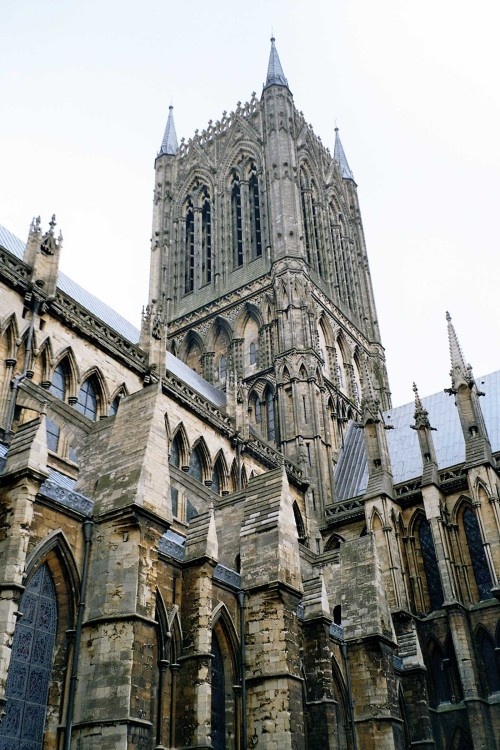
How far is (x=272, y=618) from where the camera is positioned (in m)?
16.9

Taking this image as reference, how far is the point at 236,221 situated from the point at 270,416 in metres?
14.8

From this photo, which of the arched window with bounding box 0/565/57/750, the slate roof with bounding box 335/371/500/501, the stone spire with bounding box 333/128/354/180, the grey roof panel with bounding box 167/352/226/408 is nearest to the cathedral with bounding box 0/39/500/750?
the arched window with bounding box 0/565/57/750

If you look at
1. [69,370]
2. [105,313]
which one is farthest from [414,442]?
[69,370]

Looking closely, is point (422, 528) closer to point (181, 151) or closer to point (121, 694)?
point (121, 694)

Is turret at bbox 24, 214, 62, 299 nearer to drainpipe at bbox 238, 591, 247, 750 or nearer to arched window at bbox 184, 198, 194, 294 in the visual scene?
drainpipe at bbox 238, 591, 247, 750

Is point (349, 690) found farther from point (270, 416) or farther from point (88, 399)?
point (270, 416)

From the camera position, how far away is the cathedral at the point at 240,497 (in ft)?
42.0

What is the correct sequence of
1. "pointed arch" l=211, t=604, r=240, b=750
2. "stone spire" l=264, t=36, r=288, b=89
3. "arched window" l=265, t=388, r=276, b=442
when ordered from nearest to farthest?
"pointed arch" l=211, t=604, r=240, b=750, "arched window" l=265, t=388, r=276, b=442, "stone spire" l=264, t=36, r=288, b=89

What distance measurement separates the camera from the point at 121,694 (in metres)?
12.0

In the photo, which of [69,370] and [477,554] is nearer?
[69,370]

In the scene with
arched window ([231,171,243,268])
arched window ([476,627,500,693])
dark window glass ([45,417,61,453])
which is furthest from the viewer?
arched window ([231,171,243,268])

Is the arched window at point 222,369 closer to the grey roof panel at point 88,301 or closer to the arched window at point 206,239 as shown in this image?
the arched window at point 206,239

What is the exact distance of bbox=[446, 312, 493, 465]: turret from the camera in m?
29.4

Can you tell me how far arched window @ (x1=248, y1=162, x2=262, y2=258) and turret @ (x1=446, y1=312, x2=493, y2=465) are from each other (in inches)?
587
